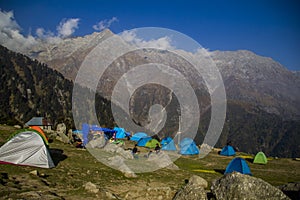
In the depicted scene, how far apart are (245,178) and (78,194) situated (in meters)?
7.27

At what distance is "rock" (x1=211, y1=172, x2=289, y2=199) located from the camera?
10.2m

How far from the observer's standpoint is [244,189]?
34.0 feet

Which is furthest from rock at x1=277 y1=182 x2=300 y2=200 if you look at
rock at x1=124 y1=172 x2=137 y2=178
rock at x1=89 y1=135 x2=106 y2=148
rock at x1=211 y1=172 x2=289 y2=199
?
rock at x1=89 y1=135 x2=106 y2=148

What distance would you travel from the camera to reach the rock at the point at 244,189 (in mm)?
10156

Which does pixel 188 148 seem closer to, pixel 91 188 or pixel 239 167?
pixel 239 167

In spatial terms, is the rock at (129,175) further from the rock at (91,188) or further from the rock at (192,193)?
the rock at (192,193)

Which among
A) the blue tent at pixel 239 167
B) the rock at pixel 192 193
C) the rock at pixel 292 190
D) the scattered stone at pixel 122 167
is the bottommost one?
the blue tent at pixel 239 167

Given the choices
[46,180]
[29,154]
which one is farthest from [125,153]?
[46,180]

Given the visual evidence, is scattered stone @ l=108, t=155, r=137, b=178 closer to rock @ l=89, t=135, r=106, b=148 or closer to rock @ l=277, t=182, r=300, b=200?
rock @ l=277, t=182, r=300, b=200

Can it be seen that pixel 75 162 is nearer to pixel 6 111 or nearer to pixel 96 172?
pixel 96 172

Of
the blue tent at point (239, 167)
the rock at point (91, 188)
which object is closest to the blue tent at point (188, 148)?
the blue tent at point (239, 167)

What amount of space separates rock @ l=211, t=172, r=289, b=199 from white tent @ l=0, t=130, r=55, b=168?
11.8m

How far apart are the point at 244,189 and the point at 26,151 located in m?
13.7

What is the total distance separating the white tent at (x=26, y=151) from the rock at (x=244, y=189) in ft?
38.8
